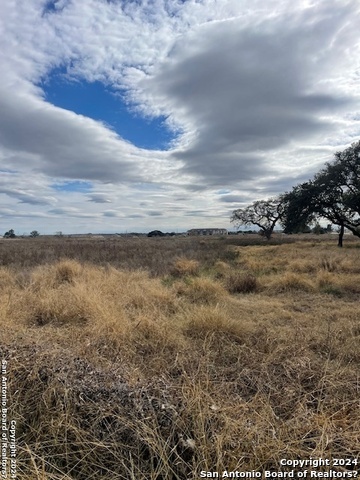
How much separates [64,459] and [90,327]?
104 inches

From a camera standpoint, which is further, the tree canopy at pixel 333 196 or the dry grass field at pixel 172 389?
the tree canopy at pixel 333 196

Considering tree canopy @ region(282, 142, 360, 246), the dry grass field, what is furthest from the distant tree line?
the dry grass field

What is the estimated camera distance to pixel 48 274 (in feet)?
31.9

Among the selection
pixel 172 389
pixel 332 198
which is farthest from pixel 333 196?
pixel 172 389

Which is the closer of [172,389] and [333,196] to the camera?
[172,389]

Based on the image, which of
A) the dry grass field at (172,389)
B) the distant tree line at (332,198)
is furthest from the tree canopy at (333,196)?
the dry grass field at (172,389)

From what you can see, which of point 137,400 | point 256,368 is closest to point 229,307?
point 256,368

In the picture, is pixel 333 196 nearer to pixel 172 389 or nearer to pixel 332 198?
pixel 332 198

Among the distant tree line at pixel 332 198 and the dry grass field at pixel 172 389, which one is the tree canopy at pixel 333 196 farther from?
the dry grass field at pixel 172 389

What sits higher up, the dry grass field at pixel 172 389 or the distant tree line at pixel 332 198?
the distant tree line at pixel 332 198

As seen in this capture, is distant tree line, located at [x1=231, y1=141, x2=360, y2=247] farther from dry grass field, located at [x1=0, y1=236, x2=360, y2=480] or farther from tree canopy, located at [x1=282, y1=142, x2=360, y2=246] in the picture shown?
dry grass field, located at [x1=0, y1=236, x2=360, y2=480]

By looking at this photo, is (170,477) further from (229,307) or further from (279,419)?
(229,307)

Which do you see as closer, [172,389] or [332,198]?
[172,389]

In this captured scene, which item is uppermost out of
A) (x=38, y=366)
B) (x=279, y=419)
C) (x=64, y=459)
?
(x=38, y=366)
